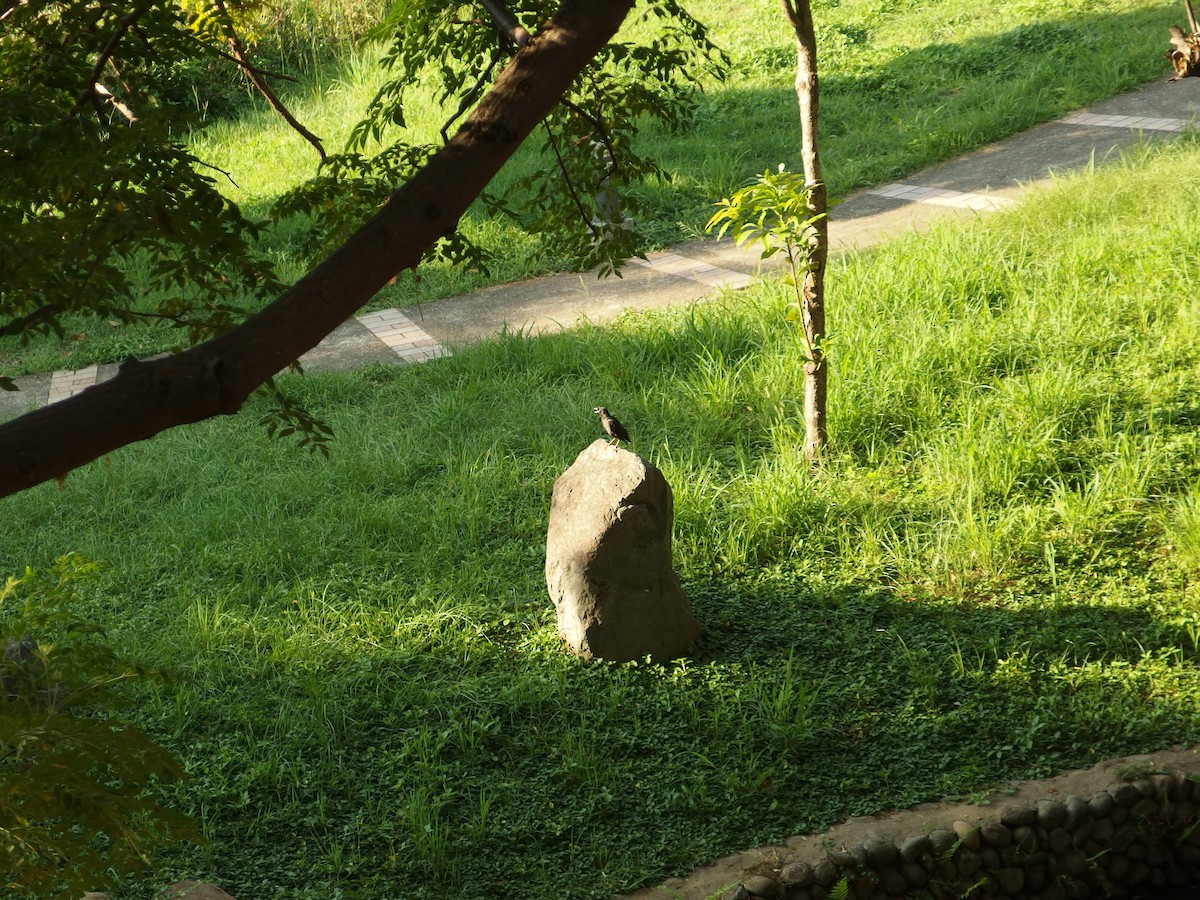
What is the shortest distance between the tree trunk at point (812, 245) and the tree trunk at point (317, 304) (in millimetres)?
3434

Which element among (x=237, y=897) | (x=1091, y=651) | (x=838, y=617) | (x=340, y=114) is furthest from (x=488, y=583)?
(x=340, y=114)

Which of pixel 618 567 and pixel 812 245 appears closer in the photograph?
pixel 618 567

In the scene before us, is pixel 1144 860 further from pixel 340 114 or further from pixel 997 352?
pixel 340 114

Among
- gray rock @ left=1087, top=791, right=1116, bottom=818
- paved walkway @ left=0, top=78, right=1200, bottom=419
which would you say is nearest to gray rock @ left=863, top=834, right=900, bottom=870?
gray rock @ left=1087, top=791, right=1116, bottom=818

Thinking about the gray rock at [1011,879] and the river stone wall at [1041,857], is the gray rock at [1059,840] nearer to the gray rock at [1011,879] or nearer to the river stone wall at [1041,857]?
the river stone wall at [1041,857]

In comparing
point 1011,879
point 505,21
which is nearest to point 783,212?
point 505,21

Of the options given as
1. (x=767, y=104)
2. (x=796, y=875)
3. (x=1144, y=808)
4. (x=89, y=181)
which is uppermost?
(x=89, y=181)

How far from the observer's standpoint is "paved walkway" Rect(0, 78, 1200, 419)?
9.27m

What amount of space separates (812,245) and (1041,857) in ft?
9.85

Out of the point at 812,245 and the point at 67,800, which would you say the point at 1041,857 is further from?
the point at 67,800

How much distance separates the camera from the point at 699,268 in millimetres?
9992

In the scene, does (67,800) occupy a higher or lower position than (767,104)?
higher

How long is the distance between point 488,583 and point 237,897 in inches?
79.3

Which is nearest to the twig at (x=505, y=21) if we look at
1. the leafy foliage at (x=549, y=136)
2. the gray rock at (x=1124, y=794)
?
the leafy foliage at (x=549, y=136)
